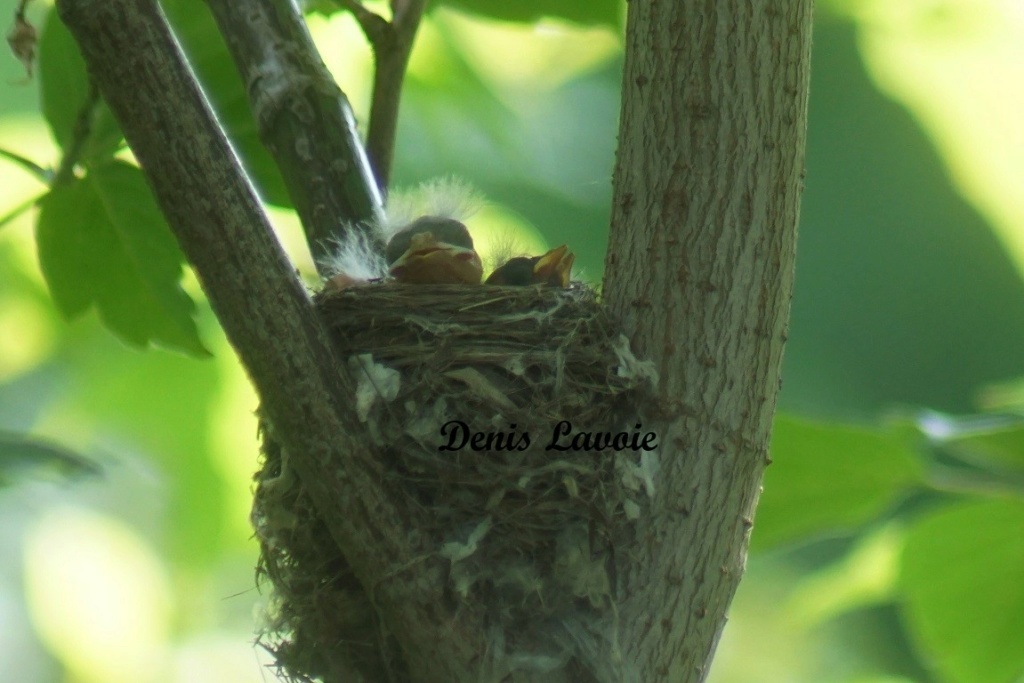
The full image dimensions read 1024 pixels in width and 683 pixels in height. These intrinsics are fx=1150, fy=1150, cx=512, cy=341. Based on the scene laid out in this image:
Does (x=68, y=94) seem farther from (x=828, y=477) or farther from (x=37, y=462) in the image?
(x=828, y=477)

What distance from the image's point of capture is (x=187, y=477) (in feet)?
15.9

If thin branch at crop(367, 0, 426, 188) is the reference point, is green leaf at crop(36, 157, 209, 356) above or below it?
below

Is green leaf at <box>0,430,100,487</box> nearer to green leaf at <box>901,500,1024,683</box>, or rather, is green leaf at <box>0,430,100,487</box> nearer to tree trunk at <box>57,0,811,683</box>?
tree trunk at <box>57,0,811,683</box>

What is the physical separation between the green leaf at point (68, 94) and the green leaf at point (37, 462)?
574 mm

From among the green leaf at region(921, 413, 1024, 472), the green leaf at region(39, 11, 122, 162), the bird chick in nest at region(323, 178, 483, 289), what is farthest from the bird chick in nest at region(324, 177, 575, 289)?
the green leaf at region(921, 413, 1024, 472)

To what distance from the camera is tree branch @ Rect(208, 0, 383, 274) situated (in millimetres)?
1316

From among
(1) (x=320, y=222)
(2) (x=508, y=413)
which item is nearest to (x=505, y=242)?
(1) (x=320, y=222)

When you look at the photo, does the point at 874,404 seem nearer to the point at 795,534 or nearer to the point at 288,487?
the point at 795,534

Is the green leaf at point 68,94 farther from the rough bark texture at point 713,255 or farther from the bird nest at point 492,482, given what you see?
the rough bark texture at point 713,255

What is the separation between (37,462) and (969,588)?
111 centimetres

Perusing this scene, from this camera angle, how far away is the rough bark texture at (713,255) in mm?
1099

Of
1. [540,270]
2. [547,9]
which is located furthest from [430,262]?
[547,9]

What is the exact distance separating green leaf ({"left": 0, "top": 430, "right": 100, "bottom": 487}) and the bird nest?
0.81 feet

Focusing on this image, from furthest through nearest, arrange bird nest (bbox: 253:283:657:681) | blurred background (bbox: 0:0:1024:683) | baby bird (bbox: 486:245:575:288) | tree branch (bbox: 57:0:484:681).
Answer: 1. blurred background (bbox: 0:0:1024:683)
2. baby bird (bbox: 486:245:575:288)
3. bird nest (bbox: 253:283:657:681)
4. tree branch (bbox: 57:0:484:681)
